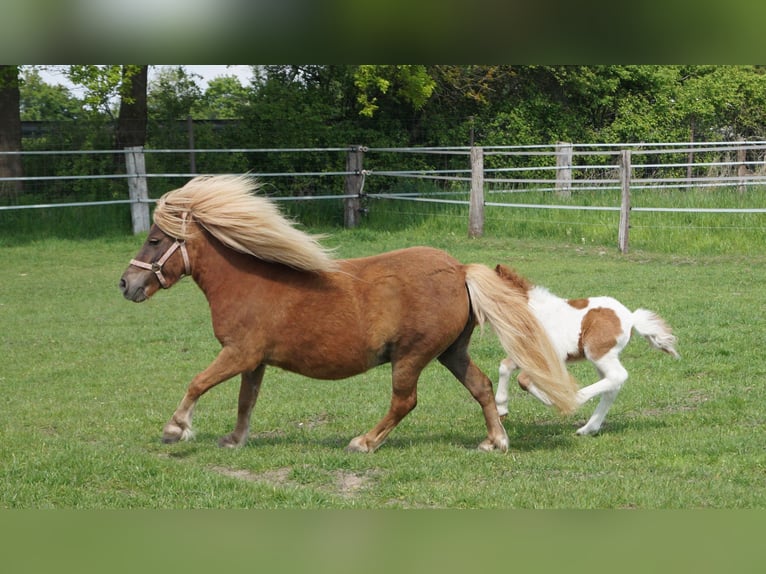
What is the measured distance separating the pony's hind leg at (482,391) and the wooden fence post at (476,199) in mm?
12341

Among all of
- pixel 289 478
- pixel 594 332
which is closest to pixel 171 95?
pixel 594 332

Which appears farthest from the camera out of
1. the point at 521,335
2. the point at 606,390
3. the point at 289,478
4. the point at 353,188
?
the point at 353,188

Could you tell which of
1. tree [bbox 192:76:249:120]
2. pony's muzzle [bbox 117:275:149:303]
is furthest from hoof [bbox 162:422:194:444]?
tree [bbox 192:76:249:120]

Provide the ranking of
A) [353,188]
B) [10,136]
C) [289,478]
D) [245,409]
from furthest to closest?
1. [353,188]
2. [10,136]
3. [245,409]
4. [289,478]

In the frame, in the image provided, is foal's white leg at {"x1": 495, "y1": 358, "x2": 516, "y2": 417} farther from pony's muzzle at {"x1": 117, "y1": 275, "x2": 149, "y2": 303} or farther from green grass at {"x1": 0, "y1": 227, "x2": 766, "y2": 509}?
pony's muzzle at {"x1": 117, "y1": 275, "x2": 149, "y2": 303}

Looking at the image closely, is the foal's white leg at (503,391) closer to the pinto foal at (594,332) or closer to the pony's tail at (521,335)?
the pinto foal at (594,332)

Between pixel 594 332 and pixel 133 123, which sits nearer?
pixel 594 332

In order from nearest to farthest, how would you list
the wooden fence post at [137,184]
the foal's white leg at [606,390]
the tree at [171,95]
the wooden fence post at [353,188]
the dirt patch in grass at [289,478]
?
the dirt patch in grass at [289,478]
the foal's white leg at [606,390]
the wooden fence post at [137,184]
the wooden fence post at [353,188]
the tree at [171,95]

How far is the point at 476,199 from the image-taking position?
1862cm

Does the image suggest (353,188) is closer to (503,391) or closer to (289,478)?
(503,391)

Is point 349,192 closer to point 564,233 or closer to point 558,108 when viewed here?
point 564,233

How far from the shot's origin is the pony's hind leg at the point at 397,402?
604 cm

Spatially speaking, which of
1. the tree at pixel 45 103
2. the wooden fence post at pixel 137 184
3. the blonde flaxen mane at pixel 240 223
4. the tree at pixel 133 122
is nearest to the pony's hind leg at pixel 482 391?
the blonde flaxen mane at pixel 240 223

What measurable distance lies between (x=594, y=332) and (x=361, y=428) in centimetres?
195
